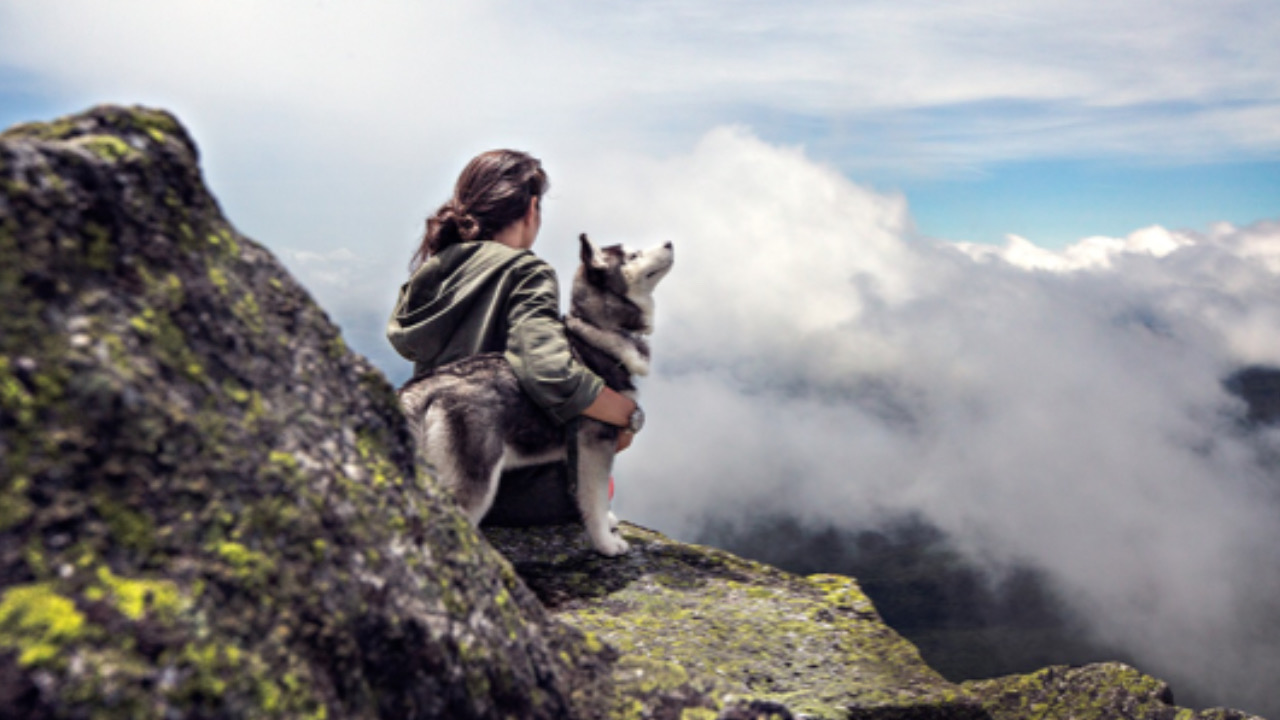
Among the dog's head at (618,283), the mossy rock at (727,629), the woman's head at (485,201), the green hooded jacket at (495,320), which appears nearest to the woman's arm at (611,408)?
the green hooded jacket at (495,320)

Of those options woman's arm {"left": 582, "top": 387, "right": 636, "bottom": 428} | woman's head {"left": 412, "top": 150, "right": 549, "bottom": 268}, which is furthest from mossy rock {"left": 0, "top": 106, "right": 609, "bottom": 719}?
woman's head {"left": 412, "top": 150, "right": 549, "bottom": 268}

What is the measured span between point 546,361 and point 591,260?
1.84 meters

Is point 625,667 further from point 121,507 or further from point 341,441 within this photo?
point 121,507

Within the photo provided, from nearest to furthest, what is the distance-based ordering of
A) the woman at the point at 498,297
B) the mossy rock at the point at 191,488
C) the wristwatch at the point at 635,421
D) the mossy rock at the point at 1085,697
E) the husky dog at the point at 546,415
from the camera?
the mossy rock at the point at 191,488 < the husky dog at the point at 546,415 < the woman at the point at 498,297 < the mossy rock at the point at 1085,697 < the wristwatch at the point at 635,421

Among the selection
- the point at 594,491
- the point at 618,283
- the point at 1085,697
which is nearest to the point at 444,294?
the point at 618,283

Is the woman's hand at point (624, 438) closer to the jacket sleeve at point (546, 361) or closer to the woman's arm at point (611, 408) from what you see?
the woman's arm at point (611, 408)

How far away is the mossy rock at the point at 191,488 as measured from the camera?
2.46 meters

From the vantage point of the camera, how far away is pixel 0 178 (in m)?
2.67

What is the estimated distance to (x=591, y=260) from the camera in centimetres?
932

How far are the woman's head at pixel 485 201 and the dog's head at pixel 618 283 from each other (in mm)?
847

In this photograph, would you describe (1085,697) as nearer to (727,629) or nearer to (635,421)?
(727,629)

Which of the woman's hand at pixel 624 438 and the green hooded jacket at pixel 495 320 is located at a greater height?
the green hooded jacket at pixel 495 320

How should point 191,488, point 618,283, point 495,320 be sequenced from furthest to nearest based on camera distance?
point 618,283 → point 495,320 → point 191,488

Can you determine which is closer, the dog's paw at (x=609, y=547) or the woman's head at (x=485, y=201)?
the dog's paw at (x=609, y=547)
